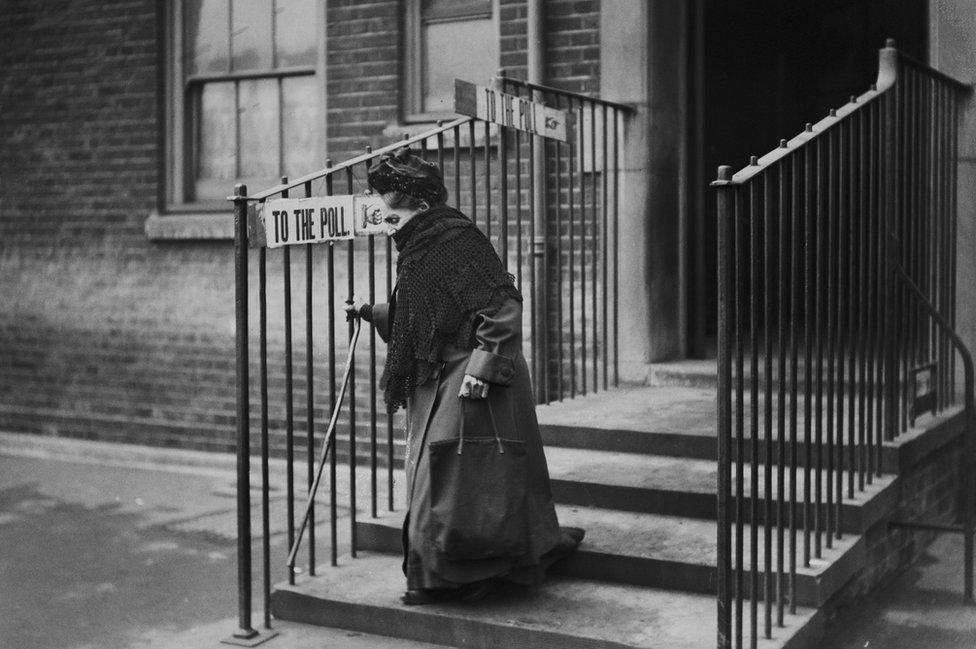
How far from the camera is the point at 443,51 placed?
25.3 feet

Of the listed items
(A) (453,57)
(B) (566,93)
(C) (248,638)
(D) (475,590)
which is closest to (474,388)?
(D) (475,590)

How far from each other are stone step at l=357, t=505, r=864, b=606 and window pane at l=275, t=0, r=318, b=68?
4.29 m

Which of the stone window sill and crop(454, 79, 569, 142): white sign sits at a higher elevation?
crop(454, 79, 569, 142): white sign

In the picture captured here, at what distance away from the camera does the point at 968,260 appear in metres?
6.32

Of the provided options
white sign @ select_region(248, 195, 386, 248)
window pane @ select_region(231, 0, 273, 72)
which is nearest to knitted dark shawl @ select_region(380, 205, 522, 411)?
white sign @ select_region(248, 195, 386, 248)

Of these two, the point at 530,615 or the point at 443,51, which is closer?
the point at 530,615

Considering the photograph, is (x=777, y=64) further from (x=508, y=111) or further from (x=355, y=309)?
(x=355, y=309)

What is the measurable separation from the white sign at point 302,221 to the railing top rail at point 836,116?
1.49 metres

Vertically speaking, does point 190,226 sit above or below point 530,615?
above

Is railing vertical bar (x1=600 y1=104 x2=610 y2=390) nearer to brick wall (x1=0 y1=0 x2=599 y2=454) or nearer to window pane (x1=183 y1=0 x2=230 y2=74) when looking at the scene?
brick wall (x1=0 y1=0 x2=599 y2=454)

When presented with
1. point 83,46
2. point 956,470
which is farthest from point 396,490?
point 83,46

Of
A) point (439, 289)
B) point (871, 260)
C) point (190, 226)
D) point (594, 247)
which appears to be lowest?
point (439, 289)

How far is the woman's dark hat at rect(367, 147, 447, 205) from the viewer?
14.8 ft

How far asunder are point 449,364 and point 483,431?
27 cm
